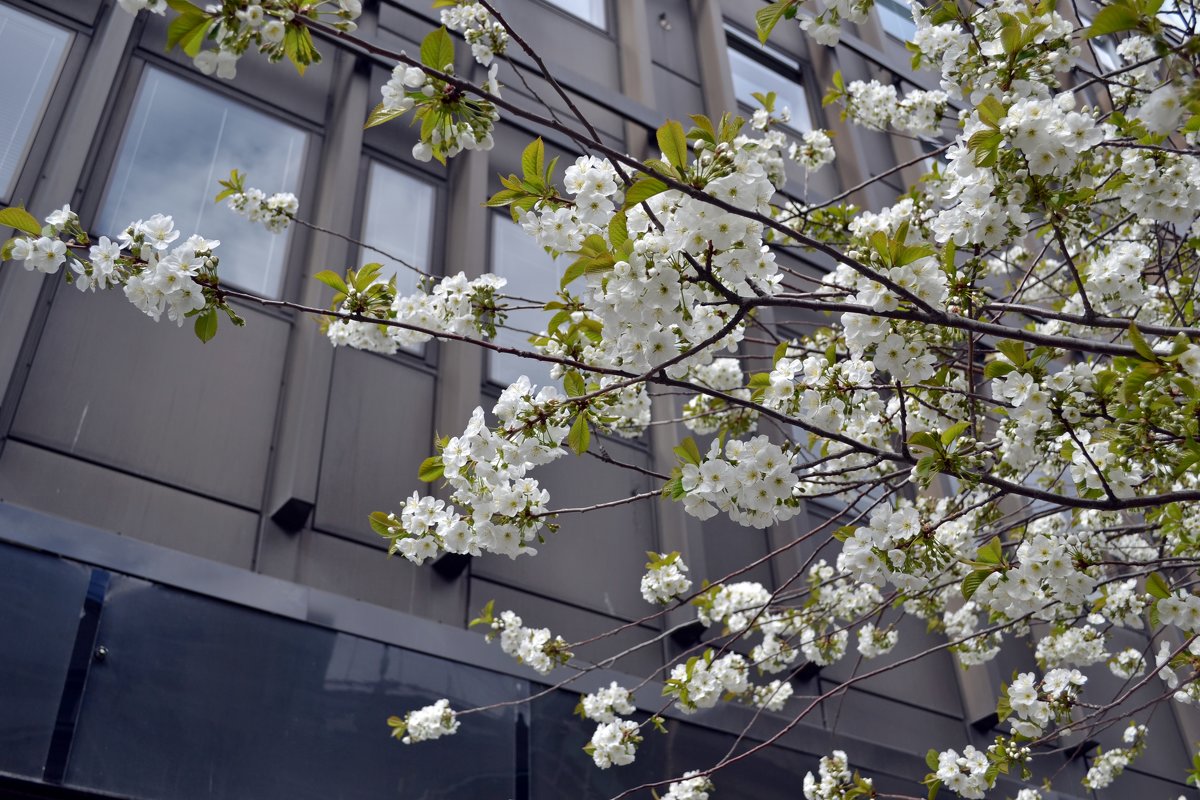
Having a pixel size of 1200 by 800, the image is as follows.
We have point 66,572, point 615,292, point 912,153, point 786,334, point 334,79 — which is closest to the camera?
point 615,292

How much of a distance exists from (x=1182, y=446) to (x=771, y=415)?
139cm

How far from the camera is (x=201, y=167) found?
26.6 ft

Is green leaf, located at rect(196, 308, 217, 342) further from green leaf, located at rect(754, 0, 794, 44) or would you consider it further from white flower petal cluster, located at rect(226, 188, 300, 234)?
white flower petal cluster, located at rect(226, 188, 300, 234)

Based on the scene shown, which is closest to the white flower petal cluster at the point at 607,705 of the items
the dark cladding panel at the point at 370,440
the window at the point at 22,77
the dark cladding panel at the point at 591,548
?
the dark cladding panel at the point at 591,548

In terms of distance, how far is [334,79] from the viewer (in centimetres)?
942

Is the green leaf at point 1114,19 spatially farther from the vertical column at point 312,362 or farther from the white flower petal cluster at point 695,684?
the vertical column at point 312,362

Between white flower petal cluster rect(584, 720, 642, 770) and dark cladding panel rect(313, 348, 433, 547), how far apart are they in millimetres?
2564

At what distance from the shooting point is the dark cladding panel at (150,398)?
6.45m

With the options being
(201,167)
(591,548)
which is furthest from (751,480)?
(201,167)

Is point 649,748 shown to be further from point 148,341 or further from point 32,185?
point 32,185

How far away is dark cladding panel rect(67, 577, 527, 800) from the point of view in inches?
212

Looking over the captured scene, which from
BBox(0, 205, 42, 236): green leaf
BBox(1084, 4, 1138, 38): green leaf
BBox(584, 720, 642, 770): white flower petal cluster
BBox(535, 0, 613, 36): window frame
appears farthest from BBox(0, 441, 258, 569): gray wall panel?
BBox(535, 0, 613, 36): window frame

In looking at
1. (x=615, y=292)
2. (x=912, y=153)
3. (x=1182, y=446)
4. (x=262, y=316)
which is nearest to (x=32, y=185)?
(x=262, y=316)

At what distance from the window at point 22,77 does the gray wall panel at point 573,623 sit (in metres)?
4.29
